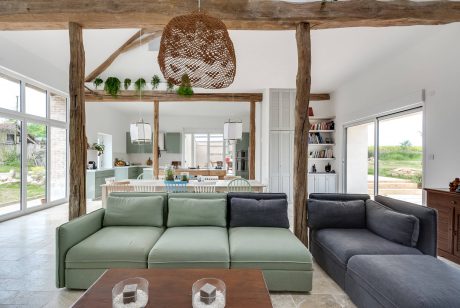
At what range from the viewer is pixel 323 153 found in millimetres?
7355

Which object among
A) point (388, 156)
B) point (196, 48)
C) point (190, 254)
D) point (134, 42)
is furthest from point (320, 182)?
point (196, 48)

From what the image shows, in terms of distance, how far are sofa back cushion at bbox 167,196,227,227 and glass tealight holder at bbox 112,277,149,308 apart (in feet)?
4.68

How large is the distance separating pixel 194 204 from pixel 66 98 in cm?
561

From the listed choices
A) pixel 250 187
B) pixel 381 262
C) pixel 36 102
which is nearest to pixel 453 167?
pixel 381 262

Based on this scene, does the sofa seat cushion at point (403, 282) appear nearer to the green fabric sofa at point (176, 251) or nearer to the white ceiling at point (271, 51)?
the green fabric sofa at point (176, 251)

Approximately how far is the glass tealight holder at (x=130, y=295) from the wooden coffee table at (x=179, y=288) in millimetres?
50

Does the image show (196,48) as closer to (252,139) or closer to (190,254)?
(190,254)

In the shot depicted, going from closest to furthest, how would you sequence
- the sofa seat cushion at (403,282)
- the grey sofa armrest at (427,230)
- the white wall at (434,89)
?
the sofa seat cushion at (403,282) < the grey sofa armrest at (427,230) < the white wall at (434,89)

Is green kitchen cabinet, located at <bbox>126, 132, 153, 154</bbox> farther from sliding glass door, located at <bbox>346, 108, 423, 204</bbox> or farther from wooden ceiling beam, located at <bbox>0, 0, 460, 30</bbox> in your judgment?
sliding glass door, located at <bbox>346, 108, 423, 204</bbox>

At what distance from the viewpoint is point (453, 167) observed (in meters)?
3.53

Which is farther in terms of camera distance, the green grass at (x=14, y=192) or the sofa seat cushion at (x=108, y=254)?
the green grass at (x=14, y=192)

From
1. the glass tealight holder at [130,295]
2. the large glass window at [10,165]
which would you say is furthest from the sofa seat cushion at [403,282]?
the large glass window at [10,165]

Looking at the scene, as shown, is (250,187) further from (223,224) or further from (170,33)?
(170,33)

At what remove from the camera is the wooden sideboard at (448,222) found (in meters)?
3.04
